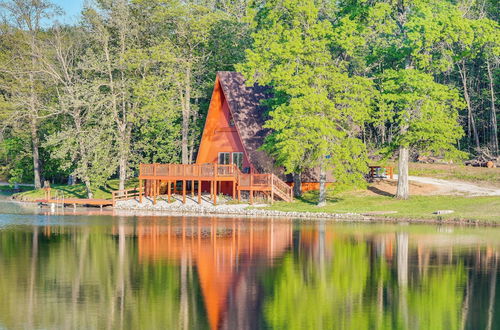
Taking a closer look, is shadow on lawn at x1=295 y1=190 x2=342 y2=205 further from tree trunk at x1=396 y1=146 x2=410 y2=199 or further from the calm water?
the calm water

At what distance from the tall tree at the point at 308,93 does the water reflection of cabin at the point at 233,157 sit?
118 inches

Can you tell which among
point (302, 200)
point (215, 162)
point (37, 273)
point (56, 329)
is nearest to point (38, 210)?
point (215, 162)

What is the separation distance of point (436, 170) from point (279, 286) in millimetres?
40597

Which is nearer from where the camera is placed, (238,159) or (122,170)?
(238,159)

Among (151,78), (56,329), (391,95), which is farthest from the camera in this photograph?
(151,78)

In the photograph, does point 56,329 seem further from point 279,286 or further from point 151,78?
point 151,78

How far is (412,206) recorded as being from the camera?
49.7 metres

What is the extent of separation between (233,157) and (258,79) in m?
7.39

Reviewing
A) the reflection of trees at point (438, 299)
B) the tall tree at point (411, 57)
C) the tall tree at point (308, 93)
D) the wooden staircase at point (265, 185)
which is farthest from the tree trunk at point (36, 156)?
the reflection of trees at point (438, 299)

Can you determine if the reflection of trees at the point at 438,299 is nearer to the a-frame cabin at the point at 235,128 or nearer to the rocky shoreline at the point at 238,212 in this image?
the rocky shoreline at the point at 238,212

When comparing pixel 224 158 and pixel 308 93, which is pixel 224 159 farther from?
pixel 308 93

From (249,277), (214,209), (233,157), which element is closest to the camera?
(249,277)

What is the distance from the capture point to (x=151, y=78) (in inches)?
2403

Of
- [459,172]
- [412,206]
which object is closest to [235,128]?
[412,206]
